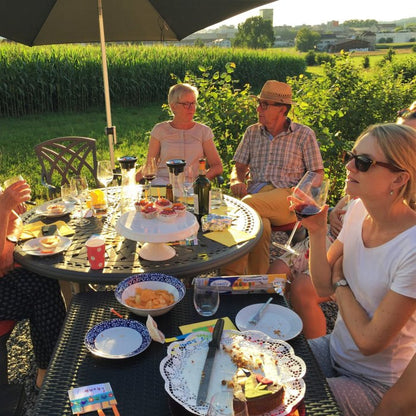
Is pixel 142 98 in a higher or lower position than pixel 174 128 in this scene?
lower

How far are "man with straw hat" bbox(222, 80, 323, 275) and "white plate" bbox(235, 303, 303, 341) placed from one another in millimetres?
1814

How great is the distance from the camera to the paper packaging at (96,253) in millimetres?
2264

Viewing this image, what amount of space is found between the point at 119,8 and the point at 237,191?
2.42 m

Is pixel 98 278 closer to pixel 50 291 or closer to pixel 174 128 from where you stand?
pixel 50 291

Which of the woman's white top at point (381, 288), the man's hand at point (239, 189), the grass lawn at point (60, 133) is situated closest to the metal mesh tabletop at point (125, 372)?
the woman's white top at point (381, 288)

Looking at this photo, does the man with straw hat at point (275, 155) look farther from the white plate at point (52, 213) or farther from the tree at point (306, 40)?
the tree at point (306, 40)

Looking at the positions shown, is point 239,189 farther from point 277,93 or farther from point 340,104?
point 340,104

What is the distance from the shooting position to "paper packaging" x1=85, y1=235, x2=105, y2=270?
7.43ft

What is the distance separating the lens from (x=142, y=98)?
667 inches

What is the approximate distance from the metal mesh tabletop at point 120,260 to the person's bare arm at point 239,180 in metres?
1.32

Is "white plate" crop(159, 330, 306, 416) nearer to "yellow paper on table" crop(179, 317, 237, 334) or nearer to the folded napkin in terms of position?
"yellow paper on table" crop(179, 317, 237, 334)

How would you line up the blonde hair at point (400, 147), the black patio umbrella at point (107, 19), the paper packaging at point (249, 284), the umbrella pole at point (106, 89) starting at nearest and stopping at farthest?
1. the blonde hair at point (400, 147)
2. the paper packaging at point (249, 284)
3. the black patio umbrella at point (107, 19)
4. the umbrella pole at point (106, 89)

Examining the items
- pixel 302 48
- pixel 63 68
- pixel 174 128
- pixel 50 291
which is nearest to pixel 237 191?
pixel 174 128

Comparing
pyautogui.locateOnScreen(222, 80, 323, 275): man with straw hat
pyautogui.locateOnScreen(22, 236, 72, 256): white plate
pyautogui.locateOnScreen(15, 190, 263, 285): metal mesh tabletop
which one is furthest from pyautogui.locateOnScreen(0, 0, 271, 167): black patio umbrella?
pyautogui.locateOnScreen(22, 236, 72, 256): white plate
